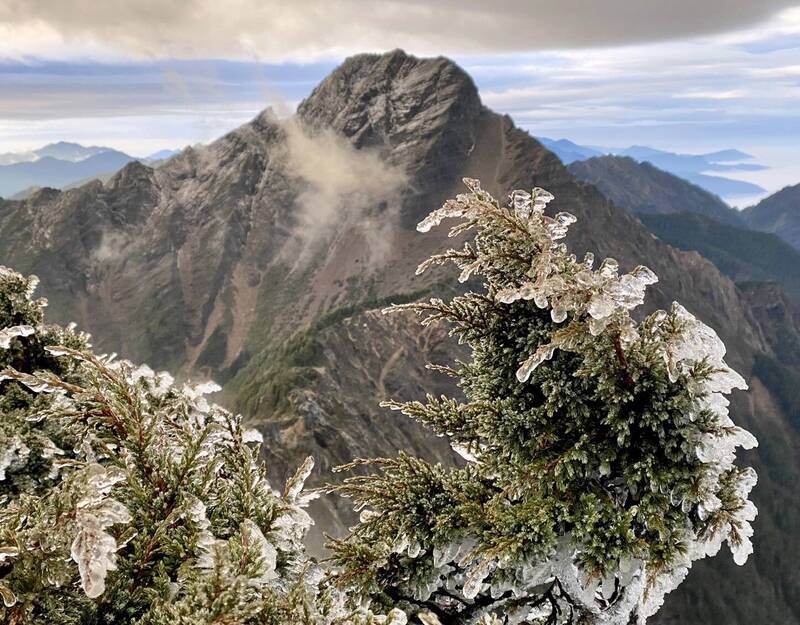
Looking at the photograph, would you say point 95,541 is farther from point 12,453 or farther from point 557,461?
point 557,461

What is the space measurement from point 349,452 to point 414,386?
1961 inches

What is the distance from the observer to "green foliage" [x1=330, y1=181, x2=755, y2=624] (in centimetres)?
641

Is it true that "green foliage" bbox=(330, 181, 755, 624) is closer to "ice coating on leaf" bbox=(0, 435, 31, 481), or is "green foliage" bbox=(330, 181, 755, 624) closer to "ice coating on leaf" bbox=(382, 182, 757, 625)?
"ice coating on leaf" bbox=(382, 182, 757, 625)

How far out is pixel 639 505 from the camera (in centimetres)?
666

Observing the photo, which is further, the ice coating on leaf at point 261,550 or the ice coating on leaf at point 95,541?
the ice coating on leaf at point 261,550

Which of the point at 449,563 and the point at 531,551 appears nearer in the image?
the point at 531,551

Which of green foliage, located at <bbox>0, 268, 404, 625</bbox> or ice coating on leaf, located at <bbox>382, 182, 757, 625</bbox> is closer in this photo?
green foliage, located at <bbox>0, 268, 404, 625</bbox>

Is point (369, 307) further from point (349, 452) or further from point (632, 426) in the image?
point (632, 426)

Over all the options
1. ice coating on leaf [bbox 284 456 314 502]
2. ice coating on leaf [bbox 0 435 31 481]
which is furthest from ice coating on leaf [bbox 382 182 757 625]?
ice coating on leaf [bbox 0 435 31 481]

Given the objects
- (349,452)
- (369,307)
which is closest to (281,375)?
(349,452)

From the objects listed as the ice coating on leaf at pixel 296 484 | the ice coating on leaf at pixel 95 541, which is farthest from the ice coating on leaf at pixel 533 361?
the ice coating on leaf at pixel 95 541

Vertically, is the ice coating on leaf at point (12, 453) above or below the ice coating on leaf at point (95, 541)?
below

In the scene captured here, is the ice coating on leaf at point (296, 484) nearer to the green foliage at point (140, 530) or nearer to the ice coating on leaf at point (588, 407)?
the green foliage at point (140, 530)

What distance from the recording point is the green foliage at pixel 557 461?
641 cm
